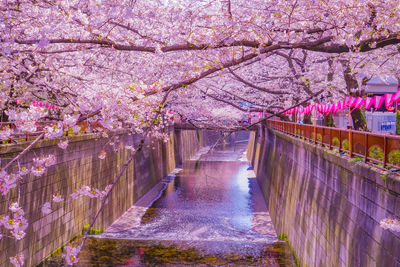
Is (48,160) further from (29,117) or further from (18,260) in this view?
(18,260)

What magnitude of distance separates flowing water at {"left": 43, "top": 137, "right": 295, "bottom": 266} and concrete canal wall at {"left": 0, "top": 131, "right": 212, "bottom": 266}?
1122 millimetres

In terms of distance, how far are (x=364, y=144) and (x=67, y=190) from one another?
40.2ft

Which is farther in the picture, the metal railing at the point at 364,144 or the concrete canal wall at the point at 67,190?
the concrete canal wall at the point at 67,190

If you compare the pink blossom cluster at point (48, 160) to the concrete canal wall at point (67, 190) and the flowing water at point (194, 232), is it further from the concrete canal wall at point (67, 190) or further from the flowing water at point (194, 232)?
the flowing water at point (194, 232)

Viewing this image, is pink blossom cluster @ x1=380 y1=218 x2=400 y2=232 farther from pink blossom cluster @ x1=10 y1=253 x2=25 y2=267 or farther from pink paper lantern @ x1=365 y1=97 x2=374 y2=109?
pink paper lantern @ x1=365 y1=97 x2=374 y2=109

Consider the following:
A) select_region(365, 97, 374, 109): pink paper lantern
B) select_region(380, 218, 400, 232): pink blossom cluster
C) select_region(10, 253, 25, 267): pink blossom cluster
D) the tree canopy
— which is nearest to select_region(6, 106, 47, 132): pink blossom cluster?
the tree canopy

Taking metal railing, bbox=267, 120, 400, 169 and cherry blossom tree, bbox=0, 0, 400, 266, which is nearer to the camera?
cherry blossom tree, bbox=0, 0, 400, 266

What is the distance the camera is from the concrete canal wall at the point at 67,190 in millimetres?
13719

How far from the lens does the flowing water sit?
17.3 metres

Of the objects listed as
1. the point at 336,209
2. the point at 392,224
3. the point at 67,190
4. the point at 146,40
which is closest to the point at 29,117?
the point at 146,40

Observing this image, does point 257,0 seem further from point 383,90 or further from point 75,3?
point 383,90

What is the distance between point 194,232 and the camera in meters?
22.2

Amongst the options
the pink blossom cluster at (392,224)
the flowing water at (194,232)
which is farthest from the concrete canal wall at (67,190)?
the pink blossom cluster at (392,224)

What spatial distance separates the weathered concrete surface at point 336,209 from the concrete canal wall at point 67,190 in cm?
534
